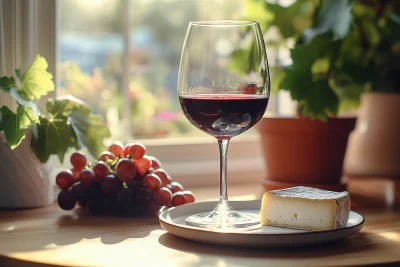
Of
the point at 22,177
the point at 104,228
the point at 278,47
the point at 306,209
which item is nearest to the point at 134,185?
the point at 104,228

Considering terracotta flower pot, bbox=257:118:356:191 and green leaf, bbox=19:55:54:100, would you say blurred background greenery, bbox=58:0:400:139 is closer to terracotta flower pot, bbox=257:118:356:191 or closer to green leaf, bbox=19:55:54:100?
terracotta flower pot, bbox=257:118:356:191

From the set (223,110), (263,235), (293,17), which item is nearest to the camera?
(263,235)

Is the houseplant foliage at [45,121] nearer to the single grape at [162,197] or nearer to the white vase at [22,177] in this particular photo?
the white vase at [22,177]

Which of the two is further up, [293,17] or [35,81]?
[293,17]

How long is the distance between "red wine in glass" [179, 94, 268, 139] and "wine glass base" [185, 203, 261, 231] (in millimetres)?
141

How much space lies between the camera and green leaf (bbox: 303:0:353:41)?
161 cm

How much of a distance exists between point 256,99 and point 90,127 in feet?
1.43

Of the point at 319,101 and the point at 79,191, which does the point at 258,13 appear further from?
the point at 79,191

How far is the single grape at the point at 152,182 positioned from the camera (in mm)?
1362

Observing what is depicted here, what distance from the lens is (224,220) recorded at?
1175 millimetres

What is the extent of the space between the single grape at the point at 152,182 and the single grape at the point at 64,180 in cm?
15

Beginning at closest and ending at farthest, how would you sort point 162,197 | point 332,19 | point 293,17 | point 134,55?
1. point 162,197
2. point 332,19
3. point 293,17
4. point 134,55

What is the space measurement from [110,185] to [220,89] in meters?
0.32

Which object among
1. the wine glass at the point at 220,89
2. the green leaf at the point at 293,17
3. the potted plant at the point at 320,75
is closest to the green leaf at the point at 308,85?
the potted plant at the point at 320,75
